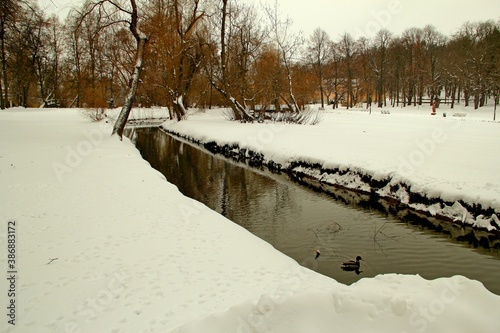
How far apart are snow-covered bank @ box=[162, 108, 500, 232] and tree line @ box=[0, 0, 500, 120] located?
9944mm

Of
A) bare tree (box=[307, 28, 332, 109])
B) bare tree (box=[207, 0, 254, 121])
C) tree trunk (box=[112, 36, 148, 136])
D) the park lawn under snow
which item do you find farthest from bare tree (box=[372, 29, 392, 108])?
the park lawn under snow

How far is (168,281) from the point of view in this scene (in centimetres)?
499

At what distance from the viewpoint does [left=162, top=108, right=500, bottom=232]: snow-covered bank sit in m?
8.88

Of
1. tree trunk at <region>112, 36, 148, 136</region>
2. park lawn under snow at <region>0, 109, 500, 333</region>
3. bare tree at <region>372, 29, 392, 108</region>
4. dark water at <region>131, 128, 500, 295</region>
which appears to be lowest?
dark water at <region>131, 128, 500, 295</region>

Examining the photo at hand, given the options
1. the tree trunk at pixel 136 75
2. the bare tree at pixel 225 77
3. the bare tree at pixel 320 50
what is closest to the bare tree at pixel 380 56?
the bare tree at pixel 320 50

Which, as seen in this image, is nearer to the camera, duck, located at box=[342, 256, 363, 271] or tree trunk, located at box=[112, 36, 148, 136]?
duck, located at box=[342, 256, 363, 271]

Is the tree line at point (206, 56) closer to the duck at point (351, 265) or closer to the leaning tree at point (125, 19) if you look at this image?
the leaning tree at point (125, 19)

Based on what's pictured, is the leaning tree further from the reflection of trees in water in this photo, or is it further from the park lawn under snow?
the park lawn under snow

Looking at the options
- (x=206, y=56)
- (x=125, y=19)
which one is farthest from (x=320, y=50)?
(x=125, y=19)

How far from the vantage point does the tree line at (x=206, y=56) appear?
19719 millimetres

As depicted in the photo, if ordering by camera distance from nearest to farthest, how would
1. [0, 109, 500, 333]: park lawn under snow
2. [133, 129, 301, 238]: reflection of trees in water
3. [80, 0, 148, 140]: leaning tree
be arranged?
[0, 109, 500, 333]: park lawn under snow
[133, 129, 301, 238]: reflection of trees in water
[80, 0, 148, 140]: leaning tree

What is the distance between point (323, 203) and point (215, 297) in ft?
23.0

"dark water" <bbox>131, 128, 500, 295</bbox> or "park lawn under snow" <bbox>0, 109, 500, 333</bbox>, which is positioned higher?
"park lawn under snow" <bbox>0, 109, 500, 333</bbox>

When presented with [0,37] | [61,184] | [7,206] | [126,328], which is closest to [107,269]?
[126,328]
